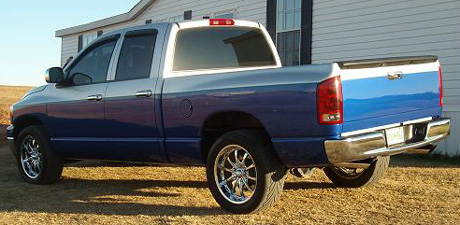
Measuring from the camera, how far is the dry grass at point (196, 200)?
4691mm

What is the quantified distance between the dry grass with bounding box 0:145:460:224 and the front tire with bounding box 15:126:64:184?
6.0 inches

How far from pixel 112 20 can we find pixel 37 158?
41.3 ft

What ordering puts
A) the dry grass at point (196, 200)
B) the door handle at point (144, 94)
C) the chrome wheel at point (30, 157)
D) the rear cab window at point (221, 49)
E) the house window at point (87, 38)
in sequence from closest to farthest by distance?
1. the dry grass at point (196, 200)
2. the door handle at point (144, 94)
3. the rear cab window at point (221, 49)
4. the chrome wheel at point (30, 157)
5. the house window at point (87, 38)

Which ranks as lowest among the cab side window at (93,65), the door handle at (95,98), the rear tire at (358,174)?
the rear tire at (358,174)

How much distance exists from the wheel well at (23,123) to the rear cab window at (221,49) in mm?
2437

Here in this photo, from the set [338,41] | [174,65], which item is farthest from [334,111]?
[338,41]

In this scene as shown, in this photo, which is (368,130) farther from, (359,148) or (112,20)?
(112,20)

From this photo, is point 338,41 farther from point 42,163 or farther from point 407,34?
point 42,163

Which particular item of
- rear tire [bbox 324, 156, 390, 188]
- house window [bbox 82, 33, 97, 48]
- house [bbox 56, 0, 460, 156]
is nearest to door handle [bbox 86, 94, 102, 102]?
rear tire [bbox 324, 156, 390, 188]

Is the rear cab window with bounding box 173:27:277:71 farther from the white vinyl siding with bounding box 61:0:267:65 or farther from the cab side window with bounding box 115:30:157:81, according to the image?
the white vinyl siding with bounding box 61:0:267:65

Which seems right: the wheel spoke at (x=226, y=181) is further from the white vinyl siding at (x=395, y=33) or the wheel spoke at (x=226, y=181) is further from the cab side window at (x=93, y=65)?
the white vinyl siding at (x=395, y=33)

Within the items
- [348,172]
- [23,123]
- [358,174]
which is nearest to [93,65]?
[23,123]

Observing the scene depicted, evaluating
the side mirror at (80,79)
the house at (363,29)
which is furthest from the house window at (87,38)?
the side mirror at (80,79)

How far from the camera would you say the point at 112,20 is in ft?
61.1
